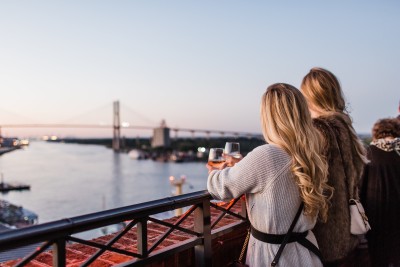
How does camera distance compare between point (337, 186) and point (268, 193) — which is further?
point (337, 186)

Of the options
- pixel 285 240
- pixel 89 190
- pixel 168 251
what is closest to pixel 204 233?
pixel 168 251

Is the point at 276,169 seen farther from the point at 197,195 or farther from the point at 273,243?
the point at 197,195

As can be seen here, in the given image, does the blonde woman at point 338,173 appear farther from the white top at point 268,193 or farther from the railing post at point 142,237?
the railing post at point 142,237

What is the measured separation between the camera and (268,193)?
140 cm

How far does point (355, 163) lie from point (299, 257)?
1.72 ft

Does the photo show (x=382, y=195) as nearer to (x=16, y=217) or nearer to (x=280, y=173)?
(x=280, y=173)

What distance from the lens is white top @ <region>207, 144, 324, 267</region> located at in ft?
4.50

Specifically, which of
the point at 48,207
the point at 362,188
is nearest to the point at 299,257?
the point at 362,188

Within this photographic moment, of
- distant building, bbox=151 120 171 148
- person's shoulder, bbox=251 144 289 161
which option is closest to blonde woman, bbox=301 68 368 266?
person's shoulder, bbox=251 144 289 161

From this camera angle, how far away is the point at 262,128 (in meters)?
1.44

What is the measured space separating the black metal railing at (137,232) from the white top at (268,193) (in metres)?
0.27

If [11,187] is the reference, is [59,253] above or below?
above

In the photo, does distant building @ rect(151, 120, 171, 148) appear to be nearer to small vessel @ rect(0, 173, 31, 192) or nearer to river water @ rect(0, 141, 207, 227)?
river water @ rect(0, 141, 207, 227)

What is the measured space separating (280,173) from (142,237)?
0.61 meters
